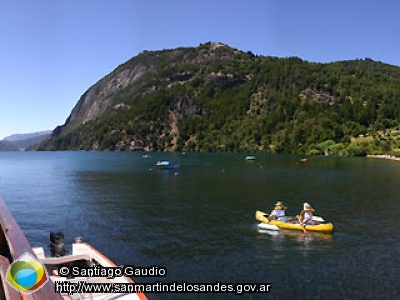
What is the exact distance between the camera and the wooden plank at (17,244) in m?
4.24

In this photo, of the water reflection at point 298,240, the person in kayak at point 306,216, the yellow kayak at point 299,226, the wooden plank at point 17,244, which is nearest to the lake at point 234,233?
the water reflection at point 298,240

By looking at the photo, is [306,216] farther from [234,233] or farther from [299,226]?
[234,233]

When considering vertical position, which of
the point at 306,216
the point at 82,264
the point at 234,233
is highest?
the point at 82,264

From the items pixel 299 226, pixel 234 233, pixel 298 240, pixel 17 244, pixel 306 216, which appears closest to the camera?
pixel 17 244

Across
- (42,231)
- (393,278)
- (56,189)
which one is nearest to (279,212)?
(393,278)

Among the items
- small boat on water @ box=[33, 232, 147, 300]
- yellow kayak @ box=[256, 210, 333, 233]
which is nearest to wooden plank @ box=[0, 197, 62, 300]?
small boat on water @ box=[33, 232, 147, 300]

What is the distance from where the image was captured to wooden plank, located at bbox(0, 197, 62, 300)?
424cm

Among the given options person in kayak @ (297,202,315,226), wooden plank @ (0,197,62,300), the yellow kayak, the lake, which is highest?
wooden plank @ (0,197,62,300)

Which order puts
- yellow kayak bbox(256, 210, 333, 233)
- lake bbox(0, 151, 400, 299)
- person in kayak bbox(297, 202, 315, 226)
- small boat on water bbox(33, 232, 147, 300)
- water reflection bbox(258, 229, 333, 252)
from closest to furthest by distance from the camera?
small boat on water bbox(33, 232, 147, 300), lake bbox(0, 151, 400, 299), water reflection bbox(258, 229, 333, 252), yellow kayak bbox(256, 210, 333, 233), person in kayak bbox(297, 202, 315, 226)

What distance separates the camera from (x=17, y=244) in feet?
18.5

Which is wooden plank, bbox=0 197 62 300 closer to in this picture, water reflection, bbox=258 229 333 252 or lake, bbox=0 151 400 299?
lake, bbox=0 151 400 299

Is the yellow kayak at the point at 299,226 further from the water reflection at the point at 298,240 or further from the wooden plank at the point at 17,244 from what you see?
the wooden plank at the point at 17,244

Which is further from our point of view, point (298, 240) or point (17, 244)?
point (298, 240)

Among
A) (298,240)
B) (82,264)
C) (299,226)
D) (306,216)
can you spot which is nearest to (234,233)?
(298,240)
